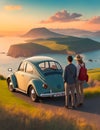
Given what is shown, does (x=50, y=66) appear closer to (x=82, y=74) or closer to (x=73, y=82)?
(x=82, y=74)

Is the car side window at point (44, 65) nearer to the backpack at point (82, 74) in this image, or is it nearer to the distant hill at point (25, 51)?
the distant hill at point (25, 51)

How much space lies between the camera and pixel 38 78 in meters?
19.2

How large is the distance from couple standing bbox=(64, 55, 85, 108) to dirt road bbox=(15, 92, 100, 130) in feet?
0.90

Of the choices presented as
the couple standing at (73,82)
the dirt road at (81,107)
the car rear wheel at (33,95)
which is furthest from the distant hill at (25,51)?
the couple standing at (73,82)

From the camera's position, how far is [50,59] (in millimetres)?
20688

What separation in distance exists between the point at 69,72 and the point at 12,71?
4733 mm

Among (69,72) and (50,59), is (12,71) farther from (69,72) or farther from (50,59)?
(69,72)

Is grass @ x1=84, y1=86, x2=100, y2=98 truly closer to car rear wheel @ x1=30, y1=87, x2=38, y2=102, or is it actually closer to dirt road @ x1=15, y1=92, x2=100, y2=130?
dirt road @ x1=15, y1=92, x2=100, y2=130

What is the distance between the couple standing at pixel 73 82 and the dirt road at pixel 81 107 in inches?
10.8

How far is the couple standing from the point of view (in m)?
17.5

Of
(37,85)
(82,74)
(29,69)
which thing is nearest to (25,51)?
(29,69)

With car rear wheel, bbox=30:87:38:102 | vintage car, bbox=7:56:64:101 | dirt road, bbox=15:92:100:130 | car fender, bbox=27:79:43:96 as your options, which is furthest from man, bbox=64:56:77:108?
car rear wheel, bbox=30:87:38:102

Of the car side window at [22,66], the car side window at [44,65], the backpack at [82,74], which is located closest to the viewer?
the backpack at [82,74]

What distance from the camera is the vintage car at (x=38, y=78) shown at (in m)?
18.7
